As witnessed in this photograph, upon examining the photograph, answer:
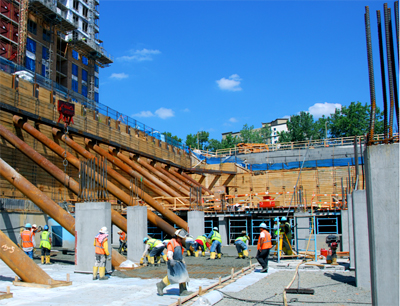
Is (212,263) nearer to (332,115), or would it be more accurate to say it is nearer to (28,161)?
A: (28,161)

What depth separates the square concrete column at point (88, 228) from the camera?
12.7 meters

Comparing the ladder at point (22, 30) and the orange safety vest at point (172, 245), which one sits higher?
the ladder at point (22, 30)

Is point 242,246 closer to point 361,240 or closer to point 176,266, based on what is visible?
point 361,240

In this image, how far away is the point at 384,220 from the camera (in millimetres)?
5328

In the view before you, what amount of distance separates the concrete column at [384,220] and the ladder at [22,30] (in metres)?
50.4

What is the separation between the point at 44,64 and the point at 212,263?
46.9 m

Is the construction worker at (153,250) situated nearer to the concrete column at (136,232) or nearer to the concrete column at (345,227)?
the concrete column at (136,232)

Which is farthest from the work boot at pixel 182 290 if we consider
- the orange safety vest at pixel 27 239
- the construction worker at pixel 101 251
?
the orange safety vest at pixel 27 239

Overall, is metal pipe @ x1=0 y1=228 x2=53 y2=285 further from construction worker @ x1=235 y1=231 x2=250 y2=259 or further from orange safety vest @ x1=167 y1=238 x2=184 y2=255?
construction worker @ x1=235 y1=231 x2=250 y2=259

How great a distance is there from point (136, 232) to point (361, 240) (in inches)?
367

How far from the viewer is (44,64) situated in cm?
5325

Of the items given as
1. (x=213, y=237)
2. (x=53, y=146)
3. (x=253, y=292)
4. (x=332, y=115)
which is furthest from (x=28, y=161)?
(x=332, y=115)

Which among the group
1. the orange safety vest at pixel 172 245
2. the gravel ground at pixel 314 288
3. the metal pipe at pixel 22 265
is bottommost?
the gravel ground at pixel 314 288

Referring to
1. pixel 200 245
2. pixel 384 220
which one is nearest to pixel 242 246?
pixel 200 245
